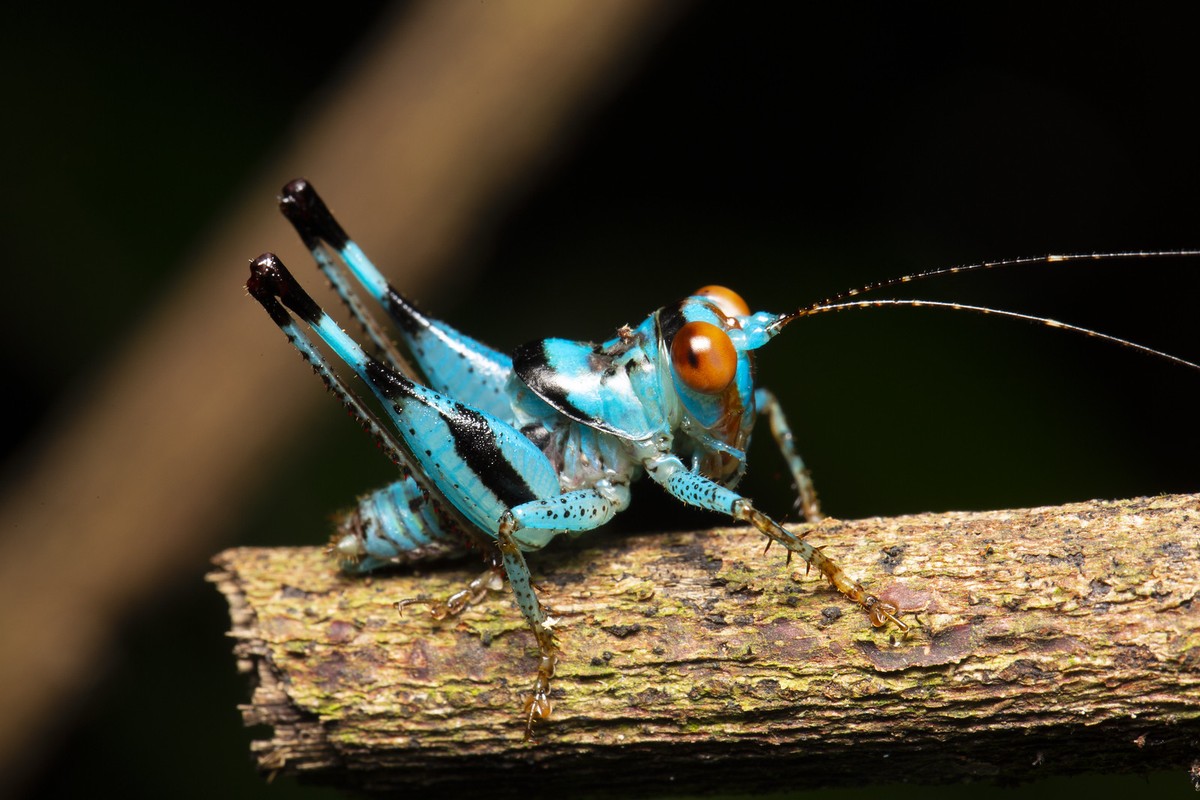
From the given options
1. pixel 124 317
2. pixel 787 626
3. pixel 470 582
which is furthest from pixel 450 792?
pixel 124 317

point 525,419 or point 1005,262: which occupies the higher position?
point 1005,262

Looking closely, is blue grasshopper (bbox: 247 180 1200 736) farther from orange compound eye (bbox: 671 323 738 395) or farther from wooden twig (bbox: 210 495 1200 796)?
wooden twig (bbox: 210 495 1200 796)

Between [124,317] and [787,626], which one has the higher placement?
[124,317]

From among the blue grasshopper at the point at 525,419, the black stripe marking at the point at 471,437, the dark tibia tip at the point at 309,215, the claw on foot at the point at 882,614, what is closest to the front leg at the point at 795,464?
the blue grasshopper at the point at 525,419

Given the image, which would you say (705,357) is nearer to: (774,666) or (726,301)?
(726,301)

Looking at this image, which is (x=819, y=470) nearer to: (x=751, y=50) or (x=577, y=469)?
(x=577, y=469)

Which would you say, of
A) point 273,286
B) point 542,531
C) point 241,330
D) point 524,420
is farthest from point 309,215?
point 542,531

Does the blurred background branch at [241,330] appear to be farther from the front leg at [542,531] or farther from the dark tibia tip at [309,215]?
the front leg at [542,531]
